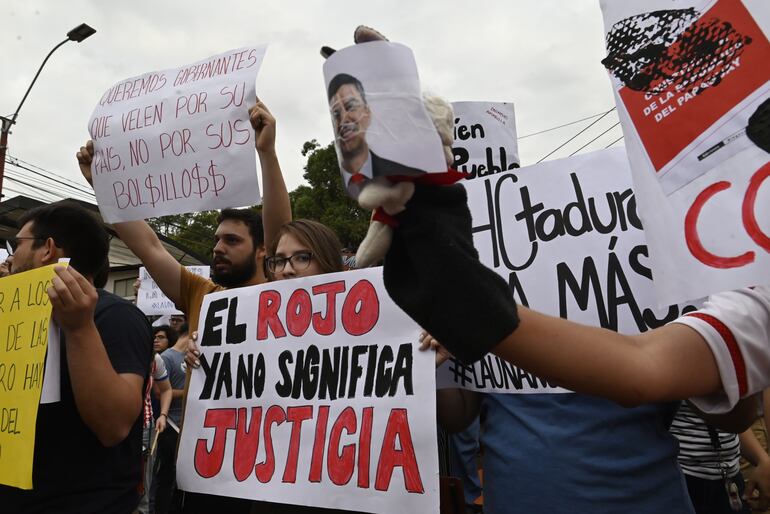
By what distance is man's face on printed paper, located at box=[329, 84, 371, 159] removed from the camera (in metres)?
0.73

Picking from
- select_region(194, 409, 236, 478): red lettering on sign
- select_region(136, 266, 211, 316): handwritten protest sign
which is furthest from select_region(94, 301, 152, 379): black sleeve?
select_region(136, 266, 211, 316): handwritten protest sign

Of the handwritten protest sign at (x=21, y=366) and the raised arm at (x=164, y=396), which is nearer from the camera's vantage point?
the handwritten protest sign at (x=21, y=366)

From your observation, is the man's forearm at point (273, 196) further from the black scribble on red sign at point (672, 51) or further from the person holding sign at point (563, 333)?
the person holding sign at point (563, 333)

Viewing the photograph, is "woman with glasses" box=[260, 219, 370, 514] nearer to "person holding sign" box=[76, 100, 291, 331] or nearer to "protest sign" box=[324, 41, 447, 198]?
"person holding sign" box=[76, 100, 291, 331]

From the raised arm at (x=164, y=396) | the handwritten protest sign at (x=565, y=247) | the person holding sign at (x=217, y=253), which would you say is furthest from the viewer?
the raised arm at (x=164, y=396)

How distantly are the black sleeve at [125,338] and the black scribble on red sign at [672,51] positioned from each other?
160cm

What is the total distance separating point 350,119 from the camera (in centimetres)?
74

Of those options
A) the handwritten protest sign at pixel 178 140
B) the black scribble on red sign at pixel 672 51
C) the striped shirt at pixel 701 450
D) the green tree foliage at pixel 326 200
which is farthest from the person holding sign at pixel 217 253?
the green tree foliage at pixel 326 200

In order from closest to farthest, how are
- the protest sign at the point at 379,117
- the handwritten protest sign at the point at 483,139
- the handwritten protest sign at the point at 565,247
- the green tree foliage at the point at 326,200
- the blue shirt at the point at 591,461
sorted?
the protest sign at the point at 379,117
the blue shirt at the point at 591,461
the handwritten protest sign at the point at 565,247
the handwritten protest sign at the point at 483,139
the green tree foliage at the point at 326,200

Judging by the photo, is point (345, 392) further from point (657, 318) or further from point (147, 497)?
point (147, 497)

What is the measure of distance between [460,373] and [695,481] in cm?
120

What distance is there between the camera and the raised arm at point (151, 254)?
262 centimetres

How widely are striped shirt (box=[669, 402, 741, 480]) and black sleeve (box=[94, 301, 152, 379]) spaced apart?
1.97 metres

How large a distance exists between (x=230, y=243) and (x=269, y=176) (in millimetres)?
454
